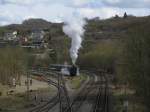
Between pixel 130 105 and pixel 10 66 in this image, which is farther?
pixel 10 66

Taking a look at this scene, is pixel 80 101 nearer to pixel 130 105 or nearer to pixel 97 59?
pixel 130 105

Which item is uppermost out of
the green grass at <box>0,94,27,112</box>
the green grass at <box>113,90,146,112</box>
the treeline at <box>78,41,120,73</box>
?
the green grass at <box>113,90,146,112</box>

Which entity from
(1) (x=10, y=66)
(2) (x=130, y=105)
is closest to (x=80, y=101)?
(2) (x=130, y=105)

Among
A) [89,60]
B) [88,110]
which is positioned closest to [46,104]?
[88,110]

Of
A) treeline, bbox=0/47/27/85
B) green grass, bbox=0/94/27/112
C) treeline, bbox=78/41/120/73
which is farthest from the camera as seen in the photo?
treeline, bbox=78/41/120/73

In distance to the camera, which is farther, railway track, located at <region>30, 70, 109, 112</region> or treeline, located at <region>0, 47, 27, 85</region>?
treeline, located at <region>0, 47, 27, 85</region>

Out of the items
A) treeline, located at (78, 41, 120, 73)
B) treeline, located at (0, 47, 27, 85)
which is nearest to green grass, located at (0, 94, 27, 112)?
treeline, located at (0, 47, 27, 85)

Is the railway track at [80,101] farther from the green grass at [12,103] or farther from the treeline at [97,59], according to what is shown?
the treeline at [97,59]

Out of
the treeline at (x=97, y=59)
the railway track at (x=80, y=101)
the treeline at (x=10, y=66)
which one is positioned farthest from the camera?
the treeline at (x=97, y=59)

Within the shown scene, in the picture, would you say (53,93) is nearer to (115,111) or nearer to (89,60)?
(115,111)

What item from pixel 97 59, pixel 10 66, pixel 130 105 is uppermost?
pixel 130 105

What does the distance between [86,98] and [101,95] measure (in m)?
4.32

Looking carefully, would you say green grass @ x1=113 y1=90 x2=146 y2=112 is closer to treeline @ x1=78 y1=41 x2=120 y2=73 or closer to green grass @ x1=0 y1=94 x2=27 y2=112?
green grass @ x1=0 y1=94 x2=27 y2=112

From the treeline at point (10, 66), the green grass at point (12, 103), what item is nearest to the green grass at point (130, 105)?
the green grass at point (12, 103)
